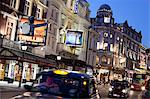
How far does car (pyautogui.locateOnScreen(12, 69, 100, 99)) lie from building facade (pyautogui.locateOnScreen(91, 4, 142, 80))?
236 ft

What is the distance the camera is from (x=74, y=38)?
154 feet

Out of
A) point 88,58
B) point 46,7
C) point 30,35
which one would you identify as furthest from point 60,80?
point 88,58

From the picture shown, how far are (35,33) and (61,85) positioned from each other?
93.5 ft

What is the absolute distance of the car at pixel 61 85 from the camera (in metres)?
7.21

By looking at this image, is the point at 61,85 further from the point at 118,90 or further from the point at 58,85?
the point at 118,90

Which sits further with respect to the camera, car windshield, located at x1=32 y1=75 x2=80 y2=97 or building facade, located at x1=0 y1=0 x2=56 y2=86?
building facade, located at x1=0 y1=0 x2=56 y2=86

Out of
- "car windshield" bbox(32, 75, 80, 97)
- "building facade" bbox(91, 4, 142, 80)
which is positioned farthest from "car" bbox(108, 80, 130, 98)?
"building facade" bbox(91, 4, 142, 80)

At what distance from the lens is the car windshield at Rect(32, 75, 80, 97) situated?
7.25 m

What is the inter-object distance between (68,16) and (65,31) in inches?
145

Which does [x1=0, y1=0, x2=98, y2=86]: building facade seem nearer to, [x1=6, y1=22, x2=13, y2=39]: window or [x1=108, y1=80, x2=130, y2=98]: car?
[x1=6, y1=22, x2=13, y2=39]: window

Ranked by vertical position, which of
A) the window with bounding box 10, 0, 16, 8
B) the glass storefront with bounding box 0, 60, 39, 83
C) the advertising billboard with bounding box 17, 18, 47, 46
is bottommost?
the glass storefront with bounding box 0, 60, 39, 83

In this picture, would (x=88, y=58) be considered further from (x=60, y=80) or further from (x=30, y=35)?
(x=60, y=80)

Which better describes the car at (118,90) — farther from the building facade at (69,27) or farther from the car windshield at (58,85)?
the car windshield at (58,85)

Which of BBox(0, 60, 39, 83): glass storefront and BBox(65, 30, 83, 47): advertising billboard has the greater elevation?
BBox(65, 30, 83, 47): advertising billboard
